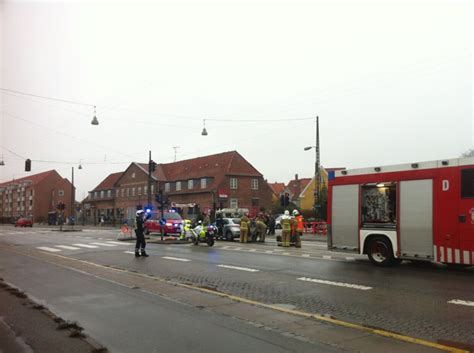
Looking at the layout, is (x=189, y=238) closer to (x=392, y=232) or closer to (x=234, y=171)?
(x=392, y=232)

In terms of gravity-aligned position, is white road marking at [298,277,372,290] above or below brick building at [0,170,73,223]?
below

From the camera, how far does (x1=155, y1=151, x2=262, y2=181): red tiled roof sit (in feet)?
217

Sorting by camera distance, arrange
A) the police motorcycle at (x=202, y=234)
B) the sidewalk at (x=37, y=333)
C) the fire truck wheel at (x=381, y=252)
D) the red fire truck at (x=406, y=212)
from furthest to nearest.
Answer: the police motorcycle at (x=202, y=234) → the fire truck wheel at (x=381, y=252) → the red fire truck at (x=406, y=212) → the sidewalk at (x=37, y=333)

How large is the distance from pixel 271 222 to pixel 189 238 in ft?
36.6

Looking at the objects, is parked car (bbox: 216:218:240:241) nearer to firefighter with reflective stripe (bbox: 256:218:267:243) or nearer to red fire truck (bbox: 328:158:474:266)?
firefighter with reflective stripe (bbox: 256:218:267:243)

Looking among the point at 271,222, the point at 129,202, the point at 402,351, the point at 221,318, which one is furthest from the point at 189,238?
the point at 129,202

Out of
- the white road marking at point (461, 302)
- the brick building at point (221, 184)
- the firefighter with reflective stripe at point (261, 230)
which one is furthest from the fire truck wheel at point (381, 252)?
the brick building at point (221, 184)

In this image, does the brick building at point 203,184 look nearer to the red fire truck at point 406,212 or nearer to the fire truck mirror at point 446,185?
the red fire truck at point 406,212

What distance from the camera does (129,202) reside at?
81500 mm

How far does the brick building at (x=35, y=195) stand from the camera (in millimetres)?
107438

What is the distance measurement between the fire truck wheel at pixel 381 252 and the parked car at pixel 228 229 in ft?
48.1

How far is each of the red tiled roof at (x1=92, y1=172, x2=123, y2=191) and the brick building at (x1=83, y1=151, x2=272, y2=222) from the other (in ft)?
29.4

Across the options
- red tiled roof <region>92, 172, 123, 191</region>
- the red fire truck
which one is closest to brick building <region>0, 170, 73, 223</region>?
red tiled roof <region>92, 172, 123, 191</region>

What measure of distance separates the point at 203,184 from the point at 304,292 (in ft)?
187
